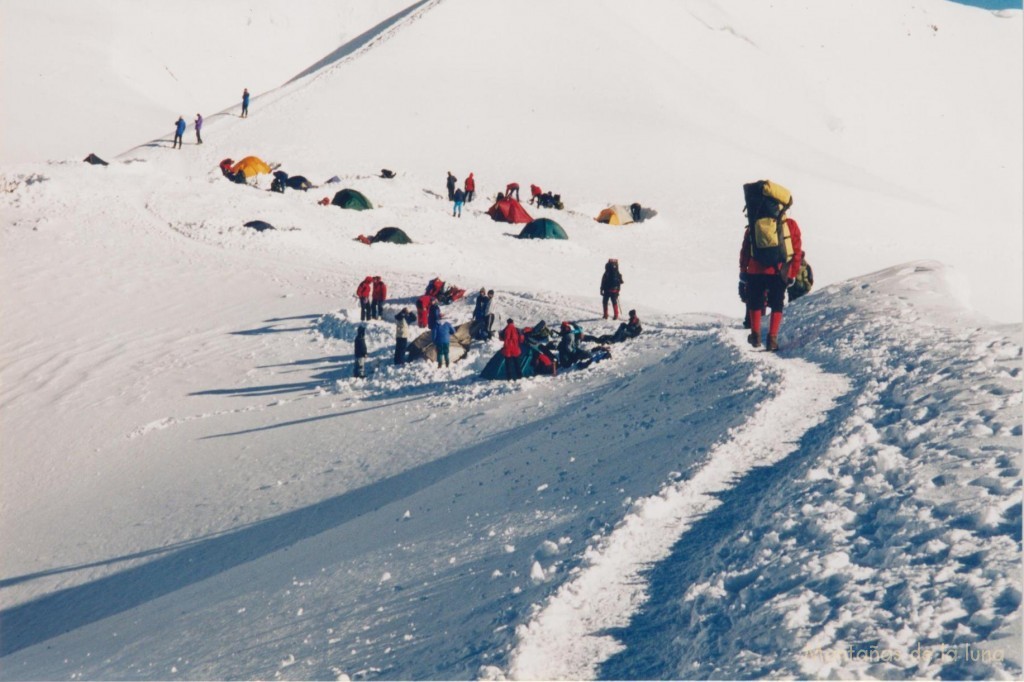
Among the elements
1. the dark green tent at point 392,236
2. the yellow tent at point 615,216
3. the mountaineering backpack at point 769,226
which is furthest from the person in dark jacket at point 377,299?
the yellow tent at point 615,216

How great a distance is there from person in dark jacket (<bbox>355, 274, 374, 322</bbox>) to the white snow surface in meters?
0.69

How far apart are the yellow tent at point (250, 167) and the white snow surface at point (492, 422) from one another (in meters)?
1.64

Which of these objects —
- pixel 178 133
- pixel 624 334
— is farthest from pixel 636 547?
pixel 178 133

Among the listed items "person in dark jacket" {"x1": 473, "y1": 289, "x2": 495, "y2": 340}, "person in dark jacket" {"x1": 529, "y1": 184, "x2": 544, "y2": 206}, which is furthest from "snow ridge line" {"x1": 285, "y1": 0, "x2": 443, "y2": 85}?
"person in dark jacket" {"x1": 473, "y1": 289, "x2": 495, "y2": 340}

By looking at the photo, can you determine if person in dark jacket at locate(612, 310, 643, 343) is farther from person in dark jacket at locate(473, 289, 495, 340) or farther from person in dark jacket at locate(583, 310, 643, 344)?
person in dark jacket at locate(473, 289, 495, 340)

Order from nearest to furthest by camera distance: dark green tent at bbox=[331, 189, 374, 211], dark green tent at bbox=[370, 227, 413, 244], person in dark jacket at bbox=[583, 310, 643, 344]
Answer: person in dark jacket at bbox=[583, 310, 643, 344], dark green tent at bbox=[370, 227, 413, 244], dark green tent at bbox=[331, 189, 374, 211]

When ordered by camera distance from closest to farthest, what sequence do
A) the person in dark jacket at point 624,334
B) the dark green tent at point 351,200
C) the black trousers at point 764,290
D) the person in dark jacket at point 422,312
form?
the black trousers at point 764,290, the person in dark jacket at point 624,334, the person in dark jacket at point 422,312, the dark green tent at point 351,200

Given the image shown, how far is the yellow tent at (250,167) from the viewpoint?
133 feet

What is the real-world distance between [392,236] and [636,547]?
80.0 feet

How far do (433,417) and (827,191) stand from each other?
31.8m

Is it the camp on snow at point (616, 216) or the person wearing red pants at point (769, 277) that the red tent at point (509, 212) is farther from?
the person wearing red pants at point (769, 277)

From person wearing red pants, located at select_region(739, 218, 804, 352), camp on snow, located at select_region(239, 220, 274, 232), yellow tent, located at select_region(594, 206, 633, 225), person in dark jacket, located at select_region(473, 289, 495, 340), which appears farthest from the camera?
Answer: yellow tent, located at select_region(594, 206, 633, 225)

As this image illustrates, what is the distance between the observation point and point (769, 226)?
11938mm

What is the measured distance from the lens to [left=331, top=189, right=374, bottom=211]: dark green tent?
116 ft
